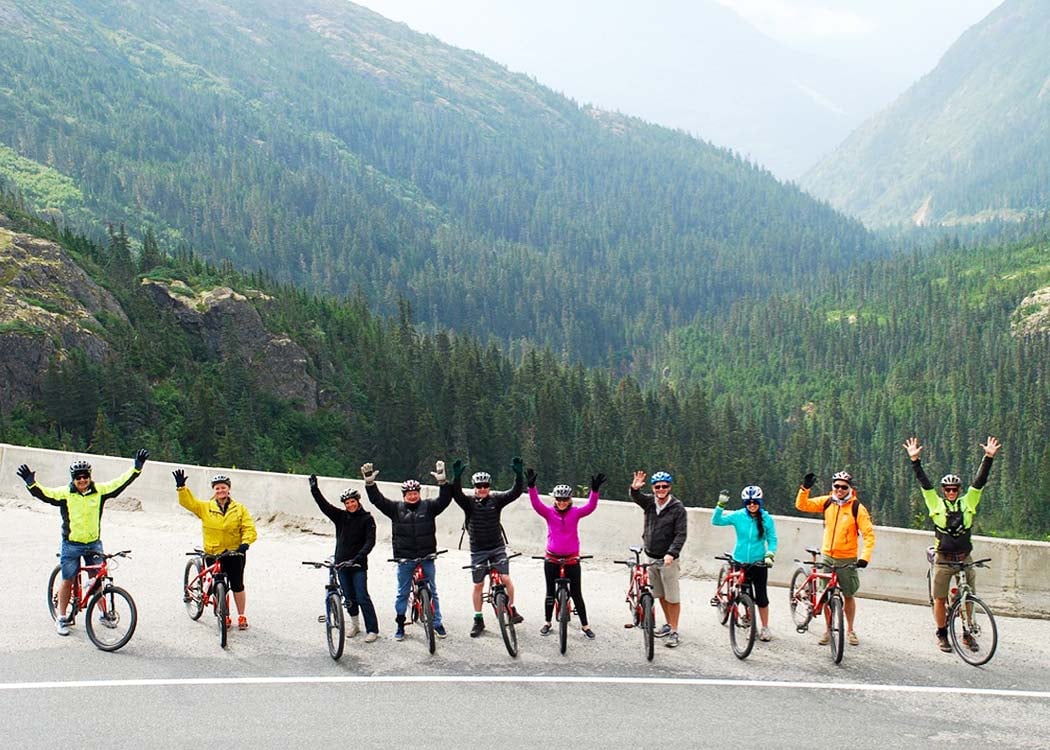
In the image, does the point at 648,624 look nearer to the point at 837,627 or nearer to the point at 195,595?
the point at 837,627

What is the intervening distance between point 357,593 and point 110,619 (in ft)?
9.59

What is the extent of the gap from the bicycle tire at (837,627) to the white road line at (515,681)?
63cm

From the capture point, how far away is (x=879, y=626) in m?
13.5

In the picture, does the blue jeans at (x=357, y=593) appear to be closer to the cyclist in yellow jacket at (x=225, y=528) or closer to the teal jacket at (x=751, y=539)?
the cyclist in yellow jacket at (x=225, y=528)

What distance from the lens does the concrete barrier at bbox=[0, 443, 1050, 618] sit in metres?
14.1

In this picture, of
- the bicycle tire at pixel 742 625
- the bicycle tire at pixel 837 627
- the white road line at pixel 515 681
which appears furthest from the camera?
the bicycle tire at pixel 742 625

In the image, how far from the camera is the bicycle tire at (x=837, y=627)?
1184 centimetres

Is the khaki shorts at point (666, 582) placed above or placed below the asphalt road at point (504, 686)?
above

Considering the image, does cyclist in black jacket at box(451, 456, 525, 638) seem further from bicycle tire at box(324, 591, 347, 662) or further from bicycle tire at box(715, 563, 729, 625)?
bicycle tire at box(715, 563, 729, 625)

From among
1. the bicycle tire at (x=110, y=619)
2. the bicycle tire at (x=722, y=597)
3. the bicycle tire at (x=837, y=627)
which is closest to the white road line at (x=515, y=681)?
the bicycle tire at (x=837, y=627)

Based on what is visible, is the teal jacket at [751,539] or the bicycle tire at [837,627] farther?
the teal jacket at [751,539]

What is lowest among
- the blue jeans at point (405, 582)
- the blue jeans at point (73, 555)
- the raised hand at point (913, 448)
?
the blue jeans at point (405, 582)

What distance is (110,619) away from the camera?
1238 centimetres

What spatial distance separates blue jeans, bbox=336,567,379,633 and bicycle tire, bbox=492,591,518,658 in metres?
1.61
